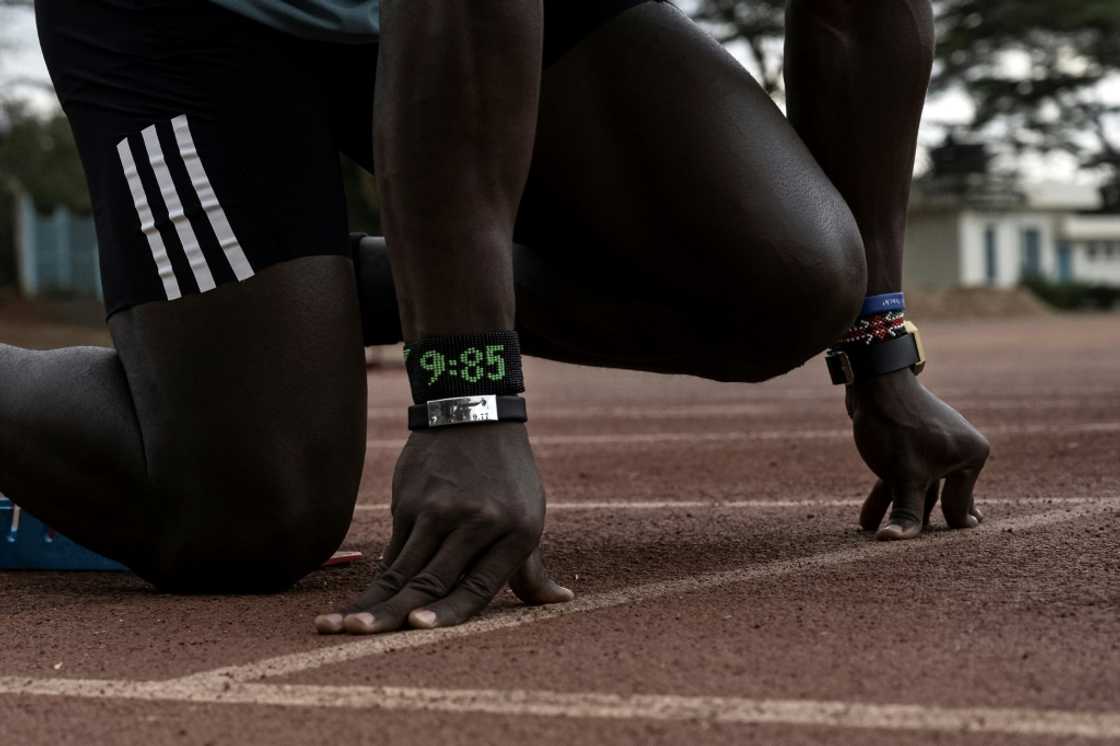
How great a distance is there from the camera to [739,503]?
159 inches

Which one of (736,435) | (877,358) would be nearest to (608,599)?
(877,358)

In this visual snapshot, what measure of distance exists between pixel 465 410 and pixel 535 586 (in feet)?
1.06

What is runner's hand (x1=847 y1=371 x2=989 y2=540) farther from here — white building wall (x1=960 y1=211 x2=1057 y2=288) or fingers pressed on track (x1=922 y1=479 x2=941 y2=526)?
white building wall (x1=960 y1=211 x2=1057 y2=288)

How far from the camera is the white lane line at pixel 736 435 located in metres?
5.94

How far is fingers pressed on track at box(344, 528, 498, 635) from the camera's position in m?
2.24

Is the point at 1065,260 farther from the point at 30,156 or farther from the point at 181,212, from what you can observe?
the point at 181,212

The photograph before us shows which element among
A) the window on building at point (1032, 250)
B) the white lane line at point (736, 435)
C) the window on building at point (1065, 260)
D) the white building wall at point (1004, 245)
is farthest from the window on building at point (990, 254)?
the white lane line at point (736, 435)

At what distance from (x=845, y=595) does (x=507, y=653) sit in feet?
2.07

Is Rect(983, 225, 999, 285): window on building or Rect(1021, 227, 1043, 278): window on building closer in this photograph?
Rect(983, 225, 999, 285): window on building

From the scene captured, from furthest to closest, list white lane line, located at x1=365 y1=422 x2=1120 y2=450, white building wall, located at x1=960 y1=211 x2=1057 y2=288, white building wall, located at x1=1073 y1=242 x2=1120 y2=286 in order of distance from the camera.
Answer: white building wall, located at x1=1073 y1=242 x2=1120 y2=286 → white building wall, located at x1=960 y1=211 x2=1057 y2=288 → white lane line, located at x1=365 y1=422 x2=1120 y2=450

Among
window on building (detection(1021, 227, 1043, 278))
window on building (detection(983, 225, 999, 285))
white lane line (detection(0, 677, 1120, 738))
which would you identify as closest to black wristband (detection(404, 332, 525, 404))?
white lane line (detection(0, 677, 1120, 738))

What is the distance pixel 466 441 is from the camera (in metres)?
2.30

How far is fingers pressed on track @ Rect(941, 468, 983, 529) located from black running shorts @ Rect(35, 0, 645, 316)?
44.5 inches

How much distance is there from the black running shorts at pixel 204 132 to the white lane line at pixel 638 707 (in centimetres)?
97
